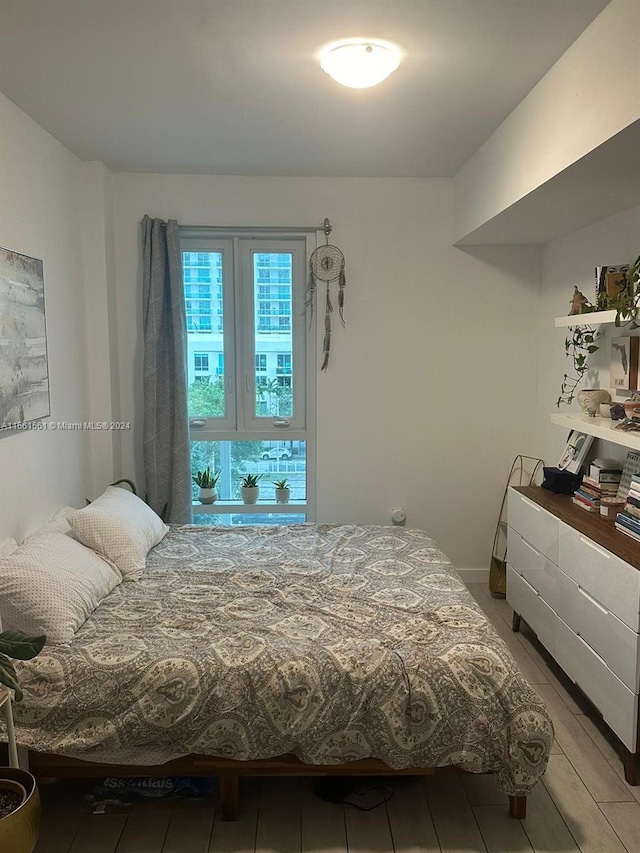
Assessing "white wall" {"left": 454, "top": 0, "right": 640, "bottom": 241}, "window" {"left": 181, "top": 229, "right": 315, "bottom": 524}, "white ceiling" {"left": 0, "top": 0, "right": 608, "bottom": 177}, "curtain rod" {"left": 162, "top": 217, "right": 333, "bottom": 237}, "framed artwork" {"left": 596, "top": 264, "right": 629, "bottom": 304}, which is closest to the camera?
"white wall" {"left": 454, "top": 0, "right": 640, "bottom": 241}

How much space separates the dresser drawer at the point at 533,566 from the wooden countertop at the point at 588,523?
24cm

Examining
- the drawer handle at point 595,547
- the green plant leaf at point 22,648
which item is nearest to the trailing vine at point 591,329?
the drawer handle at point 595,547

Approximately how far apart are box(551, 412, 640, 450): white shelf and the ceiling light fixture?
5.38ft

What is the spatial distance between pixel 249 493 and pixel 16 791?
2.48 m

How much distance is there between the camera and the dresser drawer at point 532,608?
10.2ft

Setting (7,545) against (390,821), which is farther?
(7,545)

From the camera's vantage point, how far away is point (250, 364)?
4266 millimetres

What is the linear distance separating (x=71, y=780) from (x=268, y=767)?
0.80 meters

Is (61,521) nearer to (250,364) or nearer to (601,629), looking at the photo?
(250,364)

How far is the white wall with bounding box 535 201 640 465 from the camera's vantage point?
3.10 m

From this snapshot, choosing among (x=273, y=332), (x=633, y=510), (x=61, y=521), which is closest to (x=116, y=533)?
(x=61, y=521)

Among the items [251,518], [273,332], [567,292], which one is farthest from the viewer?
[251,518]

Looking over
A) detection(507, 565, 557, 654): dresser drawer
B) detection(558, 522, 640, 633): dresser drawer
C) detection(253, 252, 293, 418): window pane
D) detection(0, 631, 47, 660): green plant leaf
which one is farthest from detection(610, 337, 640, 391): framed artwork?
detection(0, 631, 47, 660): green plant leaf

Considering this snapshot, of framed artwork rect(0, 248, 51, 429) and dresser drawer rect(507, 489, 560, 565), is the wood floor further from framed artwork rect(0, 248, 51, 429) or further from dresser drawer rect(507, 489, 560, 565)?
framed artwork rect(0, 248, 51, 429)
